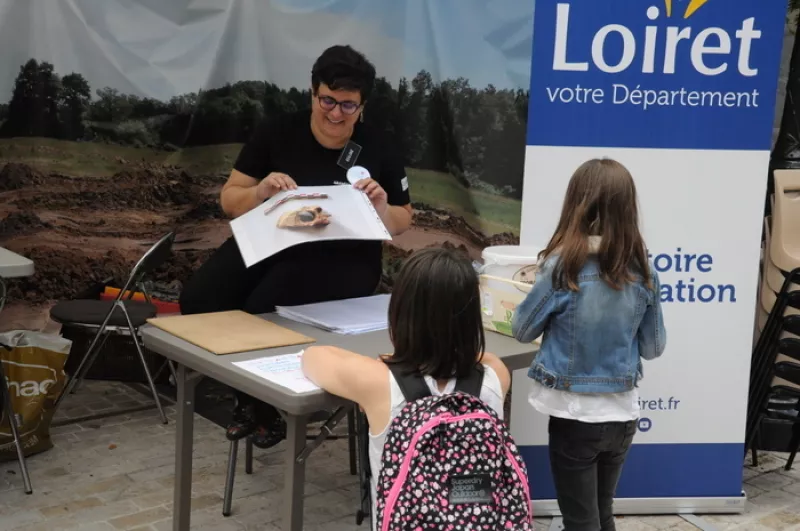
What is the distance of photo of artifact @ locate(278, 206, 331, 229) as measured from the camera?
2.64 meters

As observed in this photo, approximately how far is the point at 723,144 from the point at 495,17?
1.40m

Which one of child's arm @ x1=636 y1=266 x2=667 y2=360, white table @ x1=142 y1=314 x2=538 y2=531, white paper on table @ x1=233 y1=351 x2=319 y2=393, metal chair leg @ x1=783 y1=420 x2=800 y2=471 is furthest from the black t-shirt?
metal chair leg @ x1=783 y1=420 x2=800 y2=471

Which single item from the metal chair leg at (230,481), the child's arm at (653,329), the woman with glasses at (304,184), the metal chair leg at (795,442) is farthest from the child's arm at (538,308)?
the metal chair leg at (795,442)

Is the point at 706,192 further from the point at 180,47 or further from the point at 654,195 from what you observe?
the point at 180,47

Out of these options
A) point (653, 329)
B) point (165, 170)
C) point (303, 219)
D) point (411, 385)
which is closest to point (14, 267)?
point (303, 219)

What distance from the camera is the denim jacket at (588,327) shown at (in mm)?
2266

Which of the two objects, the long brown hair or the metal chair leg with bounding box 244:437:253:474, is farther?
the metal chair leg with bounding box 244:437:253:474

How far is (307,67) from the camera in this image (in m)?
4.55

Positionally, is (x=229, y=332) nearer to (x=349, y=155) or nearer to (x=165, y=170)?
(x=349, y=155)

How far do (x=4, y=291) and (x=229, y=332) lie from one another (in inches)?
56.3

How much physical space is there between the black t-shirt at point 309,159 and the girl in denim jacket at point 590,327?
851 mm

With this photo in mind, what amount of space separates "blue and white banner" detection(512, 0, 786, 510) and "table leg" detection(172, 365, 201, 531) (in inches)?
52.1

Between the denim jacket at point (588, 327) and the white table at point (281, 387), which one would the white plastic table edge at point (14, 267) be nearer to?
the white table at point (281, 387)

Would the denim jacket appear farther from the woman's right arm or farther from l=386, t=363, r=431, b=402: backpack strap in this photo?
the woman's right arm
